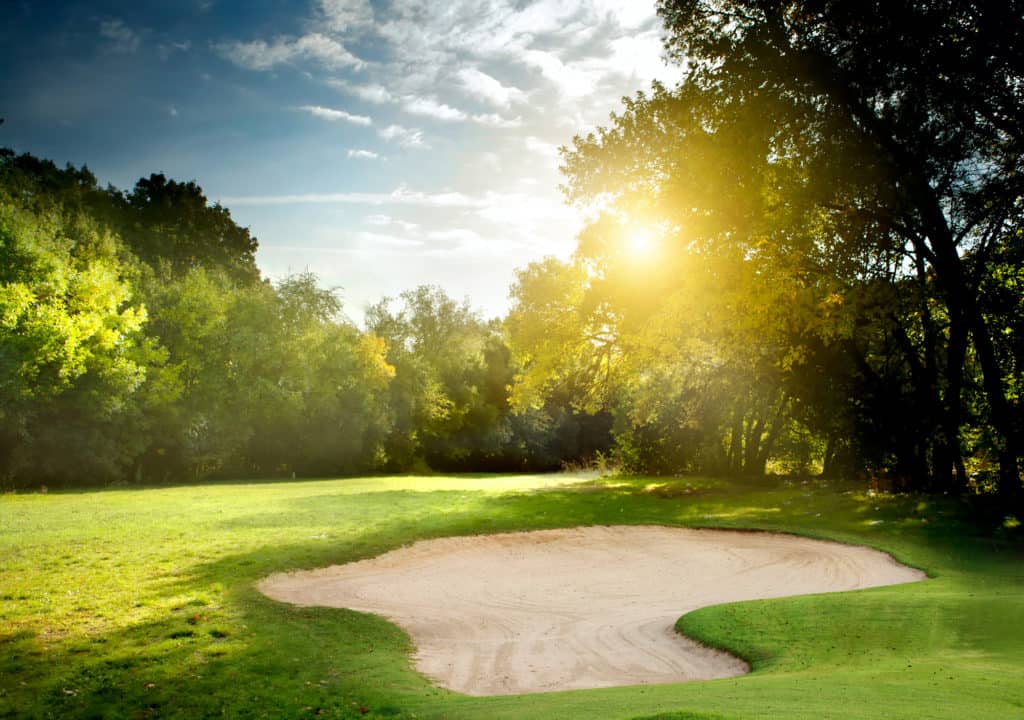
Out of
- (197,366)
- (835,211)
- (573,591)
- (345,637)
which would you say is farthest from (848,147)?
(197,366)

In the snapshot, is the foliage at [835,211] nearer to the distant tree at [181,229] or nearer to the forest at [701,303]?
the forest at [701,303]

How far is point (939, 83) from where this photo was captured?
44.8 ft

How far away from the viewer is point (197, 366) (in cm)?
3819

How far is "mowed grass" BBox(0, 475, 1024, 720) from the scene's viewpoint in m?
5.73

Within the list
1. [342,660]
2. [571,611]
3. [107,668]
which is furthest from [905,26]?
[107,668]

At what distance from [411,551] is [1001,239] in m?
17.8

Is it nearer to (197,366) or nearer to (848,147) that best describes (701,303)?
(848,147)

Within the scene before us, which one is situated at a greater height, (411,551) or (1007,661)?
(1007,661)

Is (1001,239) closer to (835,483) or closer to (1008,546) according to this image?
(1008,546)

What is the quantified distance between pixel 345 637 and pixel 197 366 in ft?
109

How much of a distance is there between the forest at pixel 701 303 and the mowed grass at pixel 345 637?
644 centimetres

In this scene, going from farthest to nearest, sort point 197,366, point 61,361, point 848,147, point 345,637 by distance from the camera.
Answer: point 197,366, point 61,361, point 848,147, point 345,637

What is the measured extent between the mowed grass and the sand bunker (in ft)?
1.87

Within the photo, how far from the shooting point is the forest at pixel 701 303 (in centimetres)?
1426
